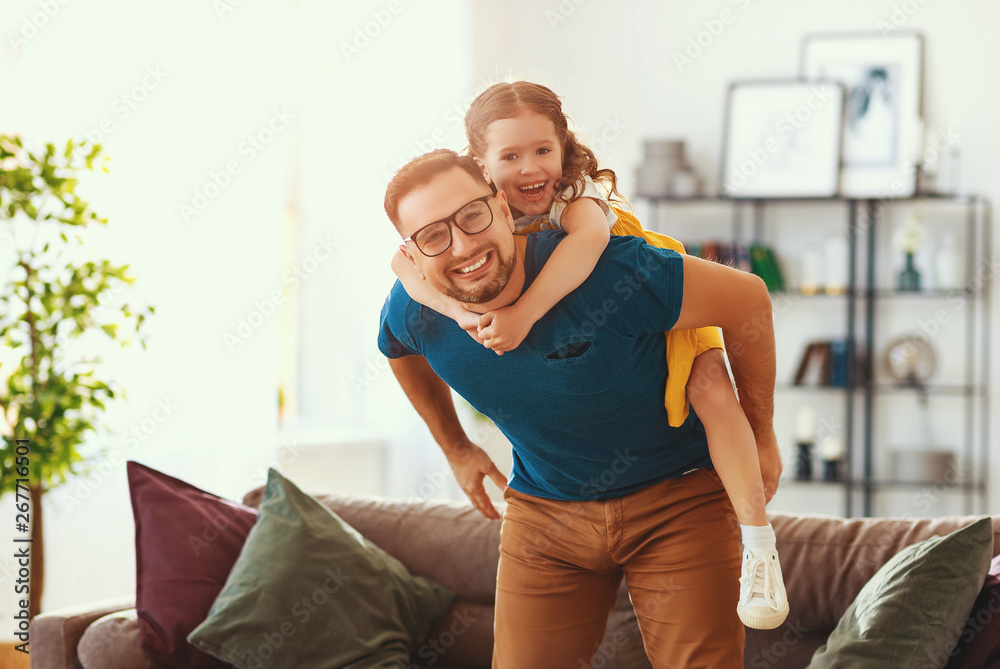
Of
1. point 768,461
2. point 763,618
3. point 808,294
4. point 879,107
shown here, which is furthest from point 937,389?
point 763,618

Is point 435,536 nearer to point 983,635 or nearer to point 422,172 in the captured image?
point 983,635

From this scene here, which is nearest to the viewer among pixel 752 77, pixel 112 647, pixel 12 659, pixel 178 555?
pixel 112 647

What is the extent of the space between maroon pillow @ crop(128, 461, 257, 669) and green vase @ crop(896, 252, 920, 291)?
3.28 meters

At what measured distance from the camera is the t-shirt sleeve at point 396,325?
137cm

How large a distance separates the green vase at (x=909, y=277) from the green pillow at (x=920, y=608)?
107 inches

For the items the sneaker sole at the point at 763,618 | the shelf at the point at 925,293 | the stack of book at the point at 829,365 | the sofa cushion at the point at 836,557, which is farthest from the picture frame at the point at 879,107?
the sneaker sole at the point at 763,618

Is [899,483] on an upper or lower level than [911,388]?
lower

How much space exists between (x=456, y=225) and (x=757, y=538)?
2.06 feet

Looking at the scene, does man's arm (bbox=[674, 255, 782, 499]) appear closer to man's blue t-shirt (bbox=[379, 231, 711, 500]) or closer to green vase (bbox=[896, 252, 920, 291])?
man's blue t-shirt (bbox=[379, 231, 711, 500])

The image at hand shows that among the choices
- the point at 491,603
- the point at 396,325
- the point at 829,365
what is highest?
the point at 396,325

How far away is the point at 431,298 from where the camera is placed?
1.31 meters

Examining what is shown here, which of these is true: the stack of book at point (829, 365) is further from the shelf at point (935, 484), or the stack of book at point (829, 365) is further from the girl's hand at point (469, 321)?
the girl's hand at point (469, 321)

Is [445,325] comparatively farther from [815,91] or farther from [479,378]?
[815,91]

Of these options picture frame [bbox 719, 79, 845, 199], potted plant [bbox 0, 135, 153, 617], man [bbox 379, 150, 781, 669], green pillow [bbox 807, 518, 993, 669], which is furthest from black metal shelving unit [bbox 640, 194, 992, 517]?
man [bbox 379, 150, 781, 669]
